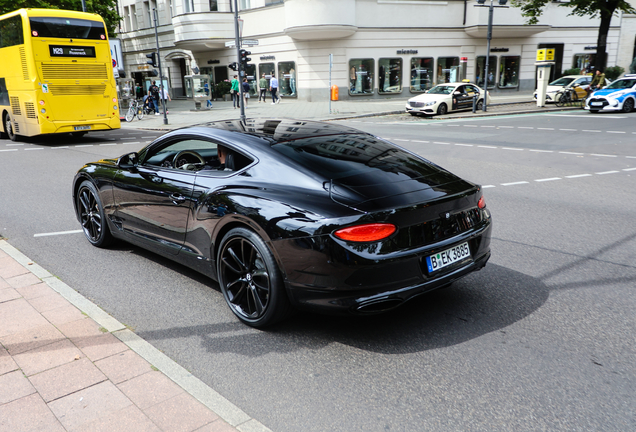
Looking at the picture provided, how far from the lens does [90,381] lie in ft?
10.2

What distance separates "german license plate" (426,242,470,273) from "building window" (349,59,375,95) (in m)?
32.2

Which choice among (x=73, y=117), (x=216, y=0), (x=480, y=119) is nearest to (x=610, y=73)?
(x=480, y=119)

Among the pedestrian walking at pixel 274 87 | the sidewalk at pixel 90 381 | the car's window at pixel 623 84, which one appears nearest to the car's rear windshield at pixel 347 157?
the sidewalk at pixel 90 381

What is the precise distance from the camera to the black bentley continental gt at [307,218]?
3.36 m

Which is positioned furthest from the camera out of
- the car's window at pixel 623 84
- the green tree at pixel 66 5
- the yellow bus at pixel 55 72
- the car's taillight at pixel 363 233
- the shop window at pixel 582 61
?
the shop window at pixel 582 61

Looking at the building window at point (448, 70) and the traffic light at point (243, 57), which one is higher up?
the traffic light at point (243, 57)

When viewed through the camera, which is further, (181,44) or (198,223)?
(181,44)

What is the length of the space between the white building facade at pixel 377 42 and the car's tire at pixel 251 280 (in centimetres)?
3019

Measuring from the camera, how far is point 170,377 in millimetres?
3168

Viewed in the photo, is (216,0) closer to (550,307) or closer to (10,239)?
(10,239)

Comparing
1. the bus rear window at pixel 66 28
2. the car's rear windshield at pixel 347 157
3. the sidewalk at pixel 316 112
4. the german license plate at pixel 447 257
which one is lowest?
the sidewalk at pixel 316 112

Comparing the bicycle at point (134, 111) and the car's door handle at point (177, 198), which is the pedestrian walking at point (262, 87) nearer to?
the bicycle at point (134, 111)

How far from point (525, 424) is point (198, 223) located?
2.64m

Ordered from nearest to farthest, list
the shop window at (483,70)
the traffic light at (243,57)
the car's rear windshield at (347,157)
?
the car's rear windshield at (347,157) < the traffic light at (243,57) < the shop window at (483,70)
